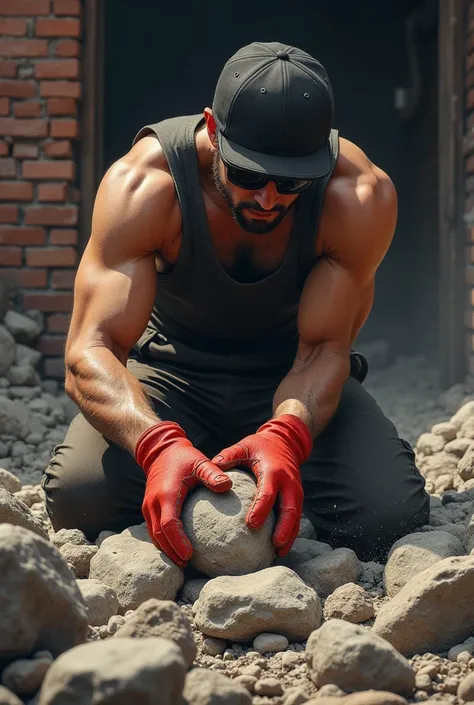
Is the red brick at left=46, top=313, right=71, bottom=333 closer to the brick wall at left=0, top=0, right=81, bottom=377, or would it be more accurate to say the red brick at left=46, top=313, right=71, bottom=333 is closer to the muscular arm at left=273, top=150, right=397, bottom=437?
the brick wall at left=0, top=0, right=81, bottom=377

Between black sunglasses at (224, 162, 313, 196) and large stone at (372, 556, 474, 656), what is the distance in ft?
3.61

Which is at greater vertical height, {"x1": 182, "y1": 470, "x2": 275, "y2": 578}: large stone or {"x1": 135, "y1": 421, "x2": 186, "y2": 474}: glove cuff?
{"x1": 135, "y1": 421, "x2": 186, "y2": 474}: glove cuff

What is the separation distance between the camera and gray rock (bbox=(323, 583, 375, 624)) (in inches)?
91.3

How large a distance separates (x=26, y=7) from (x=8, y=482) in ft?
8.31

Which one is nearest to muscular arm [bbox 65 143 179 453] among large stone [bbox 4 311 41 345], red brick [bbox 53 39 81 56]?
large stone [bbox 4 311 41 345]

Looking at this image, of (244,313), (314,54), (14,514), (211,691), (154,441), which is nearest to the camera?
(211,691)

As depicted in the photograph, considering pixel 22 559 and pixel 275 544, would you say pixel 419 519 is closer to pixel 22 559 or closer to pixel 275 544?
pixel 275 544

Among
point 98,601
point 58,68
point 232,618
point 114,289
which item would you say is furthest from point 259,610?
point 58,68

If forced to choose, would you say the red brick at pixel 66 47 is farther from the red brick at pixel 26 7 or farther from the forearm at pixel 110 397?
the forearm at pixel 110 397

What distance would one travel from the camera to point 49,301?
475 centimetres

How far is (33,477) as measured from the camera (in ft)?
12.3

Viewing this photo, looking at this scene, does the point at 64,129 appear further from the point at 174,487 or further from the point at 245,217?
the point at 174,487

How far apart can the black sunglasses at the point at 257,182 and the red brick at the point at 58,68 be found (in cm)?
222

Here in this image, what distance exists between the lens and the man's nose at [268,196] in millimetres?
2717
